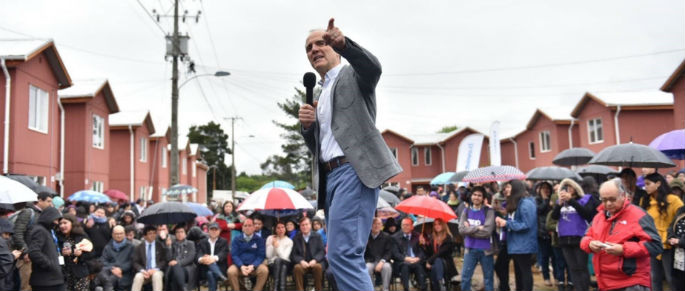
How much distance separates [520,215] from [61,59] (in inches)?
705

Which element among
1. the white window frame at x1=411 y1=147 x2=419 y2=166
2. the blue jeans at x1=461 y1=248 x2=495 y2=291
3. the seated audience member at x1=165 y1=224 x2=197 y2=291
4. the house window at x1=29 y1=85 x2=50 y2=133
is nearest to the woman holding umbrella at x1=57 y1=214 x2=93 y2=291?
the seated audience member at x1=165 y1=224 x2=197 y2=291

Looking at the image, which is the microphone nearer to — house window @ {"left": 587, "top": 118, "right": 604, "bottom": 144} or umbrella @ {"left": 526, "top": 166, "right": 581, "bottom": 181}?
umbrella @ {"left": 526, "top": 166, "right": 581, "bottom": 181}

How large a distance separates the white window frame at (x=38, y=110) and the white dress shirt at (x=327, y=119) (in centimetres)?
1813

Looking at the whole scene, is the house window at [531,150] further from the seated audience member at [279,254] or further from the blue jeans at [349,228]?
the blue jeans at [349,228]

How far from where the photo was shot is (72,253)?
8359 millimetres

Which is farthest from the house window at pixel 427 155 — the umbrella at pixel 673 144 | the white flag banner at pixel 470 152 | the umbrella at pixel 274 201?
the umbrella at pixel 274 201

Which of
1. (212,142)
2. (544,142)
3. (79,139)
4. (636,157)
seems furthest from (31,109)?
(212,142)

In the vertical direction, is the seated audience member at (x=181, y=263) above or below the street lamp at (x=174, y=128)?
below

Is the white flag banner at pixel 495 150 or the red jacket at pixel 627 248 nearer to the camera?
the red jacket at pixel 627 248

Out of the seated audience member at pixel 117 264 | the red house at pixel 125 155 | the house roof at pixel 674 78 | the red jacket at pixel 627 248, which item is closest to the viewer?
the red jacket at pixel 627 248

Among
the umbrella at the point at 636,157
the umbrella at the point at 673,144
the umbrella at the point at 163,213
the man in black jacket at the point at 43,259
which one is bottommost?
the man in black jacket at the point at 43,259

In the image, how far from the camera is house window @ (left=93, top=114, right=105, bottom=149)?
25.3 m

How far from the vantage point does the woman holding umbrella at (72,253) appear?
27.4ft

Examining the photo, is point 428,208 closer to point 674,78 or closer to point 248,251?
point 248,251
